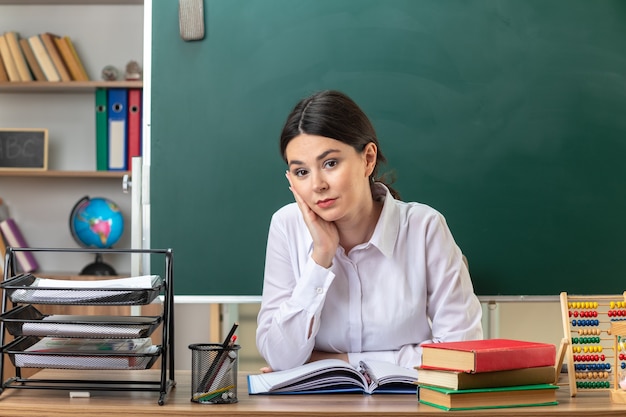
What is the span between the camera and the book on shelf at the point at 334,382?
151cm

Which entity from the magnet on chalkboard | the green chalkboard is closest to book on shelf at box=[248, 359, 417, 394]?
the green chalkboard

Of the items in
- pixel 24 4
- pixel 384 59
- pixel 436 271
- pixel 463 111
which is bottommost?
pixel 436 271

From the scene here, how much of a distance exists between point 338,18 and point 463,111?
21.0 inches

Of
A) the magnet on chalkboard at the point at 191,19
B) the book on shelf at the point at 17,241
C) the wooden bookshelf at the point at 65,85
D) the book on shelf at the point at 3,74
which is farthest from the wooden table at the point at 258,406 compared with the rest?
the book on shelf at the point at 3,74

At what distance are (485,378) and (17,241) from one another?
3325mm

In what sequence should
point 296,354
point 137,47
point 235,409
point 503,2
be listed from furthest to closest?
point 137,47
point 503,2
point 296,354
point 235,409

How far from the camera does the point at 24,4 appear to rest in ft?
14.0

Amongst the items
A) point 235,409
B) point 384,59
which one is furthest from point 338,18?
point 235,409

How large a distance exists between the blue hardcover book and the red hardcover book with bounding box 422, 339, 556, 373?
2.87 meters

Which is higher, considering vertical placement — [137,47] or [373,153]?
[137,47]

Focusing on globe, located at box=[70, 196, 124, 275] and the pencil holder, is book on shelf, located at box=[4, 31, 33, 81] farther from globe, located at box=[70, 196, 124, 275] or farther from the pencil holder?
the pencil holder

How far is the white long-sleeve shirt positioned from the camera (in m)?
1.83

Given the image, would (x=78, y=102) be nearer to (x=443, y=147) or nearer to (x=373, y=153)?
(x=443, y=147)

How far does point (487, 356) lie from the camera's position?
54.1 inches
